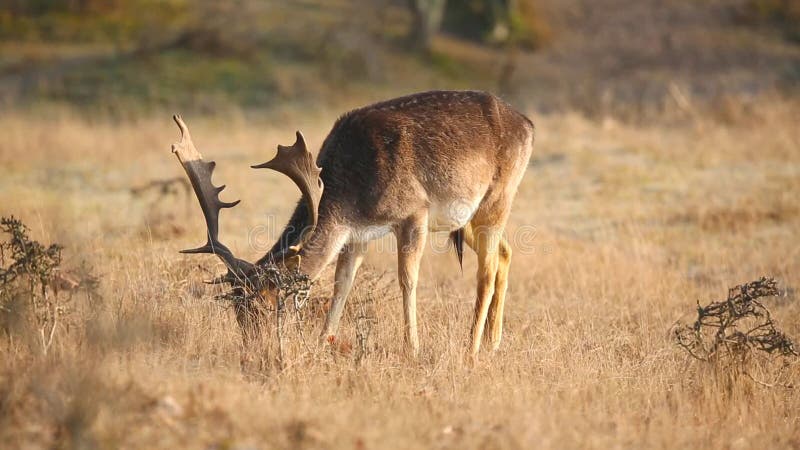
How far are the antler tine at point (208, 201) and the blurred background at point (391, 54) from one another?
16640mm

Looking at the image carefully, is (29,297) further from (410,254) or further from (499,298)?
(499,298)

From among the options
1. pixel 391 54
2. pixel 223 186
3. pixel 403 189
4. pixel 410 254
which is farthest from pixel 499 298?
pixel 391 54

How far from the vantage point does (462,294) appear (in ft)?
34.9

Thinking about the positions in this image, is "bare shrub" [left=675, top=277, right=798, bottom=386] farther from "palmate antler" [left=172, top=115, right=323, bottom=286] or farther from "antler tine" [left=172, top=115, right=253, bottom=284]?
"antler tine" [left=172, top=115, right=253, bottom=284]

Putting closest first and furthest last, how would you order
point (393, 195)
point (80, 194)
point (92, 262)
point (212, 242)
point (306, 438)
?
point (306, 438) → point (212, 242) → point (393, 195) → point (92, 262) → point (80, 194)

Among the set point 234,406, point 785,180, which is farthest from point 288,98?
point 234,406

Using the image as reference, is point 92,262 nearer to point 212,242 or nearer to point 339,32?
point 212,242

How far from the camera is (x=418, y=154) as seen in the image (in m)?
8.63

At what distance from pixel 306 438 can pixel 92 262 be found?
493cm

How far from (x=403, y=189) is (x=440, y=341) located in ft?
4.47

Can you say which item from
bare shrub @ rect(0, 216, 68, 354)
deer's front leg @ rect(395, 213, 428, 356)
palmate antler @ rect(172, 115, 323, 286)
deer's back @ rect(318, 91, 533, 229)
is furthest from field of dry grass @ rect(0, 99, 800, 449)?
deer's back @ rect(318, 91, 533, 229)

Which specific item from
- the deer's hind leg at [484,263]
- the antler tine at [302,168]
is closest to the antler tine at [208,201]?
the antler tine at [302,168]

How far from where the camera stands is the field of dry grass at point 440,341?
20.6 ft

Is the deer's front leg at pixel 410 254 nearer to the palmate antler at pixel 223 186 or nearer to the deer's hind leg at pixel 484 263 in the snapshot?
the deer's hind leg at pixel 484 263
